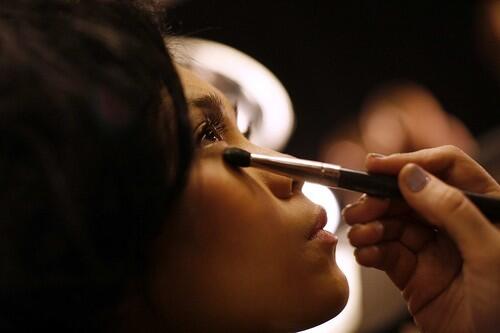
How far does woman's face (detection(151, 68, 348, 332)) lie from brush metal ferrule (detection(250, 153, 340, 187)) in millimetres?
27

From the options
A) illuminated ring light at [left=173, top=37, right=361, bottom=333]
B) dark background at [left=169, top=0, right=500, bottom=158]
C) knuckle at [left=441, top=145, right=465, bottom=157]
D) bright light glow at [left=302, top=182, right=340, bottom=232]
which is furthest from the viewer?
dark background at [left=169, top=0, right=500, bottom=158]

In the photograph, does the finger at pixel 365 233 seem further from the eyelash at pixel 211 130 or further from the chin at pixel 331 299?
the eyelash at pixel 211 130

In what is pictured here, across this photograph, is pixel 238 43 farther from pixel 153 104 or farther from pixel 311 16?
pixel 153 104

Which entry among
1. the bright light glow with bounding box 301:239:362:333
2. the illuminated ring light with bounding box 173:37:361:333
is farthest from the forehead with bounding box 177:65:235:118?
the bright light glow with bounding box 301:239:362:333

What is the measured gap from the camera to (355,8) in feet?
5.19

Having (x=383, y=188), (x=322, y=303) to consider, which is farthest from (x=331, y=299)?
(x=383, y=188)

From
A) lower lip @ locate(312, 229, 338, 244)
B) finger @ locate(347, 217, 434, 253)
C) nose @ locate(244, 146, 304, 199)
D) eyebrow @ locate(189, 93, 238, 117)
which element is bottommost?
finger @ locate(347, 217, 434, 253)

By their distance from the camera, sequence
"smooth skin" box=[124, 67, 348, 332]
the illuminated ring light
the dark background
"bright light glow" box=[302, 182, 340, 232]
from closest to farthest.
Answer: "smooth skin" box=[124, 67, 348, 332] < "bright light glow" box=[302, 182, 340, 232] < the illuminated ring light < the dark background

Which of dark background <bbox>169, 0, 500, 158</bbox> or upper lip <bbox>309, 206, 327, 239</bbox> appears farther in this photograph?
dark background <bbox>169, 0, 500, 158</bbox>

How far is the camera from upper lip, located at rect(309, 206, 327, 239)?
58 centimetres

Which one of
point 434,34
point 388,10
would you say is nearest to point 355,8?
point 388,10

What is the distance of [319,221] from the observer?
589 mm

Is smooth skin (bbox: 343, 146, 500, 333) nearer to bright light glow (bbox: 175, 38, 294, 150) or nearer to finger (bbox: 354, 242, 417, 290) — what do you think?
finger (bbox: 354, 242, 417, 290)

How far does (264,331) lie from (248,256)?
0.25 feet
